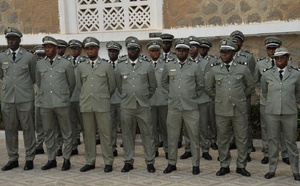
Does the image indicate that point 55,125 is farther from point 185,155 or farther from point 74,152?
point 185,155

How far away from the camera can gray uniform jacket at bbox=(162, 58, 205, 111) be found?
21.4 feet

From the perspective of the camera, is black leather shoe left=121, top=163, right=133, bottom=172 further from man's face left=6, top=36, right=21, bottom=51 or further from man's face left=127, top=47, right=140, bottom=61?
man's face left=6, top=36, right=21, bottom=51

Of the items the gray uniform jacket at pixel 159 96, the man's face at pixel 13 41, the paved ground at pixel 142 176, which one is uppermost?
the man's face at pixel 13 41

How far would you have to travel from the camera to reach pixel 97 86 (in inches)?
264

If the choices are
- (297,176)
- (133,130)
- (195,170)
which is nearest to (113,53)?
(133,130)

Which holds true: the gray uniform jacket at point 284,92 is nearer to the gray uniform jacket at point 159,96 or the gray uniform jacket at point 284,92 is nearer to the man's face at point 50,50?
the gray uniform jacket at point 159,96

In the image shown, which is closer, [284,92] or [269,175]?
[284,92]

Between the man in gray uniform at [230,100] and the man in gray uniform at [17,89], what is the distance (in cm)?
283

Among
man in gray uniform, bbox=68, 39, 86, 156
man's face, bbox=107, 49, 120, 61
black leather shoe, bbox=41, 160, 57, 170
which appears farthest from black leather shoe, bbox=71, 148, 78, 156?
man's face, bbox=107, 49, 120, 61

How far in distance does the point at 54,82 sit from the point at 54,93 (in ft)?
0.55

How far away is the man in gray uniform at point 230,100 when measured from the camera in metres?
6.37

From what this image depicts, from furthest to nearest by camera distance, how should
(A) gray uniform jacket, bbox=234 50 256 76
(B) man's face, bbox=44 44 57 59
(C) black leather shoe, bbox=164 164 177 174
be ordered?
(A) gray uniform jacket, bbox=234 50 256 76, (B) man's face, bbox=44 44 57 59, (C) black leather shoe, bbox=164 164 177 174

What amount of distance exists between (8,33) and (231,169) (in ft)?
12.9

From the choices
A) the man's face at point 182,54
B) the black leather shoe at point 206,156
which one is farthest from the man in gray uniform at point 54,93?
the black leather shoe at point 206,156
